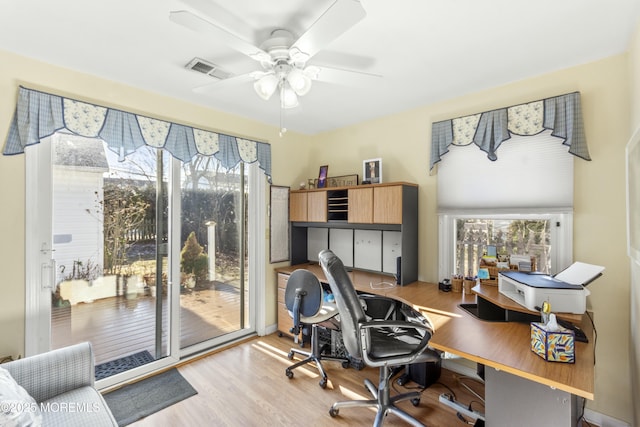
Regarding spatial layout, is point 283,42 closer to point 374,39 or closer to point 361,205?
point 374,39

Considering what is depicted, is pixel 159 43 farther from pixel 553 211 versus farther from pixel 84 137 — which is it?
pixel 553 211

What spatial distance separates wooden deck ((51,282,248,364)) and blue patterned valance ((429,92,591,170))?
2729 millimetres

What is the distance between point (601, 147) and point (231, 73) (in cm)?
277

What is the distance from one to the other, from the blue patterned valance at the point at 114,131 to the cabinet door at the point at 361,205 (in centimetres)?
125

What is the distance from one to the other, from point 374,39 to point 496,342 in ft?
6.27

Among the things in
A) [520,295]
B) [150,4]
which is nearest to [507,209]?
[520,295]

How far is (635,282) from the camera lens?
5.67ft

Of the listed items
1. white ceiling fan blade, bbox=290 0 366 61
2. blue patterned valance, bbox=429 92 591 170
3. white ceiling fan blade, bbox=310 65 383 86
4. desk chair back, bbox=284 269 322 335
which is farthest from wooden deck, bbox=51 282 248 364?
blue patterned valance, bbox=429 92 591 170

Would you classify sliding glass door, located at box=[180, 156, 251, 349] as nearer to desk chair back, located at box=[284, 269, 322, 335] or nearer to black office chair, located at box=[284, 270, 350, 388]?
black office chair, located at box=[284, 270, 350, 388]

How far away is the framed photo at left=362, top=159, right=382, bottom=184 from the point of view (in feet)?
10.0

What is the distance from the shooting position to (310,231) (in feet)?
12.6

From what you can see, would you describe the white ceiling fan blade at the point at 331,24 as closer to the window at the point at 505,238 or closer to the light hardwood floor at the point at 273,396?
the window at the point at 505,238

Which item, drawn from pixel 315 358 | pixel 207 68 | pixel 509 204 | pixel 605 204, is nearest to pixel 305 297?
pixel 315 358

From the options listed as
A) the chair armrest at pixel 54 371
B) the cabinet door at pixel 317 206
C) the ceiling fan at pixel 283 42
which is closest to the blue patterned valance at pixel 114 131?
the cabinet door at pixel 317 206
